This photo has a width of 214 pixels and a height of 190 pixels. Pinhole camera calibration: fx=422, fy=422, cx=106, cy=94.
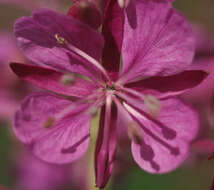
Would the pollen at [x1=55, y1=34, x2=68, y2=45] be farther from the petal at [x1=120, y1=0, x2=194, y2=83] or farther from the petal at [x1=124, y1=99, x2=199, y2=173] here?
the petal at [x1=124, y1=99, x2=199, y2=173]

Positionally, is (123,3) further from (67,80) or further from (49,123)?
(49,123)

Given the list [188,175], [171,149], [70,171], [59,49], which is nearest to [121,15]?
[59,49]

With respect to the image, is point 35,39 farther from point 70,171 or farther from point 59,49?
point 70,171

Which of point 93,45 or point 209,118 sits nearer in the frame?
point 93,45

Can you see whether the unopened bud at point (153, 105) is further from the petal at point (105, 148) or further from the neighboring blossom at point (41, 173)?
the neighboring blossom at point (41, 173)


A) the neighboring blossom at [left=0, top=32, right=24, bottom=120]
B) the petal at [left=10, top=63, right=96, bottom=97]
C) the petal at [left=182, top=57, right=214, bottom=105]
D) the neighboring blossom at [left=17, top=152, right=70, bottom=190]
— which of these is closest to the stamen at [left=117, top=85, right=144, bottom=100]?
the petal at [left=10, top=63, right=96, bottom=97]

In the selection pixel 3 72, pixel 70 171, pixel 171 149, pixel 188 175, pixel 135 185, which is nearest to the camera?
pixel 171 149
